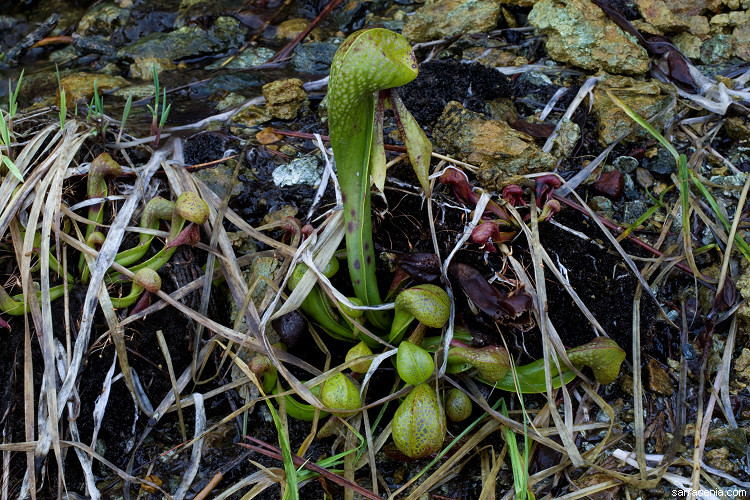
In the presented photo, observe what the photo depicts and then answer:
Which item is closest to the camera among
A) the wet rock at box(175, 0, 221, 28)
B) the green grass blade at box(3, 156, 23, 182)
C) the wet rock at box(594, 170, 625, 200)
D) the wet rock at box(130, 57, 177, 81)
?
the green grass blade at box(3, 156, 23, 182)

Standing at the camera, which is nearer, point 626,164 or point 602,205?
point 602,205

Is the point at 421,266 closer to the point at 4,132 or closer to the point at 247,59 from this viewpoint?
the point at 4,132

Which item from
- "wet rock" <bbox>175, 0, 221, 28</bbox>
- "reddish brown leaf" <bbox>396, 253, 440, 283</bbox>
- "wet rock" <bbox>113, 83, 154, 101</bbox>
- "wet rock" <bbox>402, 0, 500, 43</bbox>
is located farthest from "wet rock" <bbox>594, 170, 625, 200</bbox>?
"wet rock" <bbox>175, 0, 221, 28</bbox>

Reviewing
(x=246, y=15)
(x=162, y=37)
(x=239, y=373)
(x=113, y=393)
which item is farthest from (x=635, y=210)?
(x=162, y=37)

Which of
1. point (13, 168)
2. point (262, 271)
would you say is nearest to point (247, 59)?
point (13, 168)

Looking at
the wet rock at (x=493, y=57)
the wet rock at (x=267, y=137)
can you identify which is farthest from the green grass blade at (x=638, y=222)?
the wet rock at (x=267, y=137)

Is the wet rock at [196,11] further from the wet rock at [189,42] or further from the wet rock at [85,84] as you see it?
the wet rock at [85,84]

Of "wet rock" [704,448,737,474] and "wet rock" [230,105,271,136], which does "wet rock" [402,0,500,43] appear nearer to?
"wet rock" [230,105,271,136]
